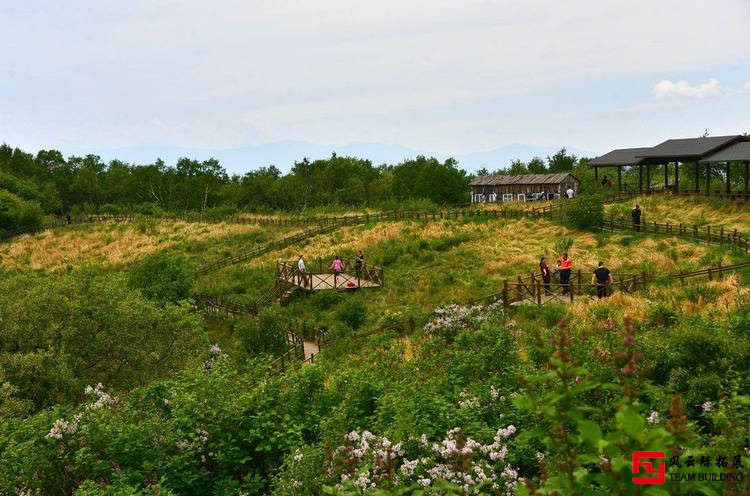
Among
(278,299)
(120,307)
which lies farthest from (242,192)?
(120,307)

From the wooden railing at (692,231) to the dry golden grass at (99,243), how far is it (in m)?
32.3

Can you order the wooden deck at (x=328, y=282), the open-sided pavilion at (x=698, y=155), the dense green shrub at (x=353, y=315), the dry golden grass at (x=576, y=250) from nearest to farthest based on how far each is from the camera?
1. the dense green shrub at (x=353, y=315)
2. the dry golden grass at (x=576, y=250)
3. the wooden deck at (x=328, y=282)
4. the open-sided pavilion at (x=698, y=155)

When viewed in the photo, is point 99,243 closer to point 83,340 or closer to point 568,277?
point 83,340

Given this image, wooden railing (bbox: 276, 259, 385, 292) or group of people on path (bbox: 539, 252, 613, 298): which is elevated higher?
group of people on path (bbox: 539, 252, 613, 298)

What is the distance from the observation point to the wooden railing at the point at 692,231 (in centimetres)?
2623

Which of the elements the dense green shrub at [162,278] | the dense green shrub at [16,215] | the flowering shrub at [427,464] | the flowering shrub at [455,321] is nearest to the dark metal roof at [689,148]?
the flowering shrub at [455,321]

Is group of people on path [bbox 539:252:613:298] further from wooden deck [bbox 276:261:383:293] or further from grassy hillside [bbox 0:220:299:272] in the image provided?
grassy hillside [bbox 0:220:299:272]

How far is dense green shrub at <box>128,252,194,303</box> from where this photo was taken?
99.2 ft

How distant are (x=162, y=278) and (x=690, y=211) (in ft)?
102

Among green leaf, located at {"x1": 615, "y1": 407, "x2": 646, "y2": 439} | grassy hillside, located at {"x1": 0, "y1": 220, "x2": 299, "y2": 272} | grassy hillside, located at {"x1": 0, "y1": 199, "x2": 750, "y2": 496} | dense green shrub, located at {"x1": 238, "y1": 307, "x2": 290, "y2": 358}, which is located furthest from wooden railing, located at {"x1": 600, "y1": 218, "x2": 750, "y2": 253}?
grassy hillside, located at {"x1": 0, "y1": 220, "x2": 299, "y2": 272}

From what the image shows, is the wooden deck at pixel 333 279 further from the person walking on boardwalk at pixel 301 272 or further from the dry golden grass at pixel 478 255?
the dry golden grass at pixel 478 255

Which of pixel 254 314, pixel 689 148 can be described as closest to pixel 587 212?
pixel 689 148

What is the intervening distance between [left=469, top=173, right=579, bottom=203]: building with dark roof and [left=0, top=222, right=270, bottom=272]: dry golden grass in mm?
27937

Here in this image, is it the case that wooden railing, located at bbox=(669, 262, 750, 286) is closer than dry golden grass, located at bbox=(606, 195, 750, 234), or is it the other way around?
wooden railing, located at bbox=(669, 262, 750, 286)
